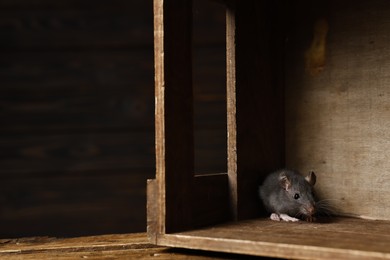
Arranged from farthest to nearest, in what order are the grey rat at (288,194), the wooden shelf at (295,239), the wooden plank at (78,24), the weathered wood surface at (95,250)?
the wooden plank at (78,24)
the grey rat at (288,194)
the weathered wood surface at (95,250)
the wooden shelf at (295,239)

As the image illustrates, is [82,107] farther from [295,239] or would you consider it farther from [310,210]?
[295,239]

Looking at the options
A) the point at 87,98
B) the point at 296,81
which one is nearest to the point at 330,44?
the point at 296,81

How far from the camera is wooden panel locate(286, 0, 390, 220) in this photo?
2344 millimetres

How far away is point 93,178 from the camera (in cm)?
349

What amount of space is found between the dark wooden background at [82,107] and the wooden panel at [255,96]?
0.88 meters

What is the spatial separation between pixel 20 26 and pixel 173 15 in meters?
1.57

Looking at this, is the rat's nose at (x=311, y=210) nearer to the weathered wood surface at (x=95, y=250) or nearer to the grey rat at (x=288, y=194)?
the grey rat at (x=288, y=194)

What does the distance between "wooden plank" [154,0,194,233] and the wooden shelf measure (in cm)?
9

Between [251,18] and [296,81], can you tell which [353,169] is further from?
[251,18]

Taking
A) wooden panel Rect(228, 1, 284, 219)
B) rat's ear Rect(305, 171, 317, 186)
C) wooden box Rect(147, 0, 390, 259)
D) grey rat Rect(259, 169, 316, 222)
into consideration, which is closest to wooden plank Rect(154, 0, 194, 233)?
wooden box Rect(147, 0, 390, 259)

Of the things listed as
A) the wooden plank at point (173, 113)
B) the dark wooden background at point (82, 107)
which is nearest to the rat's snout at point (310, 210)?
the wooden plank at point (173, 113)

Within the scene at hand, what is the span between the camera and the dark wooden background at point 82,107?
11.1 feet

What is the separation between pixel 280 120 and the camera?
2.56m

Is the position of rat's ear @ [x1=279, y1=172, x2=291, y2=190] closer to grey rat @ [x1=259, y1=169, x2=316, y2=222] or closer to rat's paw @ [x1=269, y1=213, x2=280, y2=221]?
grey rat @ [x1=259, y1=169, x2=316, y2=222]
